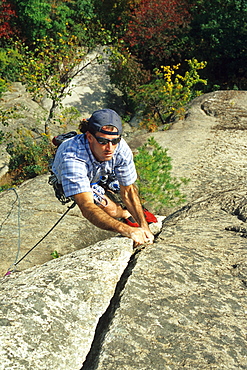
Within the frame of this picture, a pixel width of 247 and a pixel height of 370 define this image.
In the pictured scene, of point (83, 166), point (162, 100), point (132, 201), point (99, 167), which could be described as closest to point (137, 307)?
point (83, 166)

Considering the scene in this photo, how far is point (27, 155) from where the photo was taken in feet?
32.1

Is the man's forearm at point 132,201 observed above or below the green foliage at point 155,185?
above

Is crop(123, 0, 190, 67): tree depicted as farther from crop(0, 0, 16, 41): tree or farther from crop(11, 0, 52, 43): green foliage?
crop(0, 0, 16, 41): tree

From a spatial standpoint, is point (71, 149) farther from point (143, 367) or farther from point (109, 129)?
point (143, 367)

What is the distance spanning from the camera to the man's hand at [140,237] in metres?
3.11

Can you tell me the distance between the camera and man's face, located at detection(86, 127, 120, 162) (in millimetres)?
3423

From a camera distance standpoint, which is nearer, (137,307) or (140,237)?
(137,307)

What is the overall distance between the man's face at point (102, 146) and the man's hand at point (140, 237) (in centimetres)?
77

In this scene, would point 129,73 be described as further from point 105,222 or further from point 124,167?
point 105,222

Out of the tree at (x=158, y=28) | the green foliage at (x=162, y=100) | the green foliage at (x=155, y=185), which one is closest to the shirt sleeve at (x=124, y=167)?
the green foliage at (x=155, y=185)

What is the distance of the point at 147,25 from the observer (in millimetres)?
15156

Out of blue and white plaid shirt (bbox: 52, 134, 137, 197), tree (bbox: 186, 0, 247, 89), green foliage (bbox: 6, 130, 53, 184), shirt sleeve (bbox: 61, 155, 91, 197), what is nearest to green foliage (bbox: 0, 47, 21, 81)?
green foliage (bbox: 6, 130, 53, 184)

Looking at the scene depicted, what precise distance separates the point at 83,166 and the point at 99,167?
36 centimetres

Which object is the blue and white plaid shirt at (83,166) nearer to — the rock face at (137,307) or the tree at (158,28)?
the rock face at (137,307)
